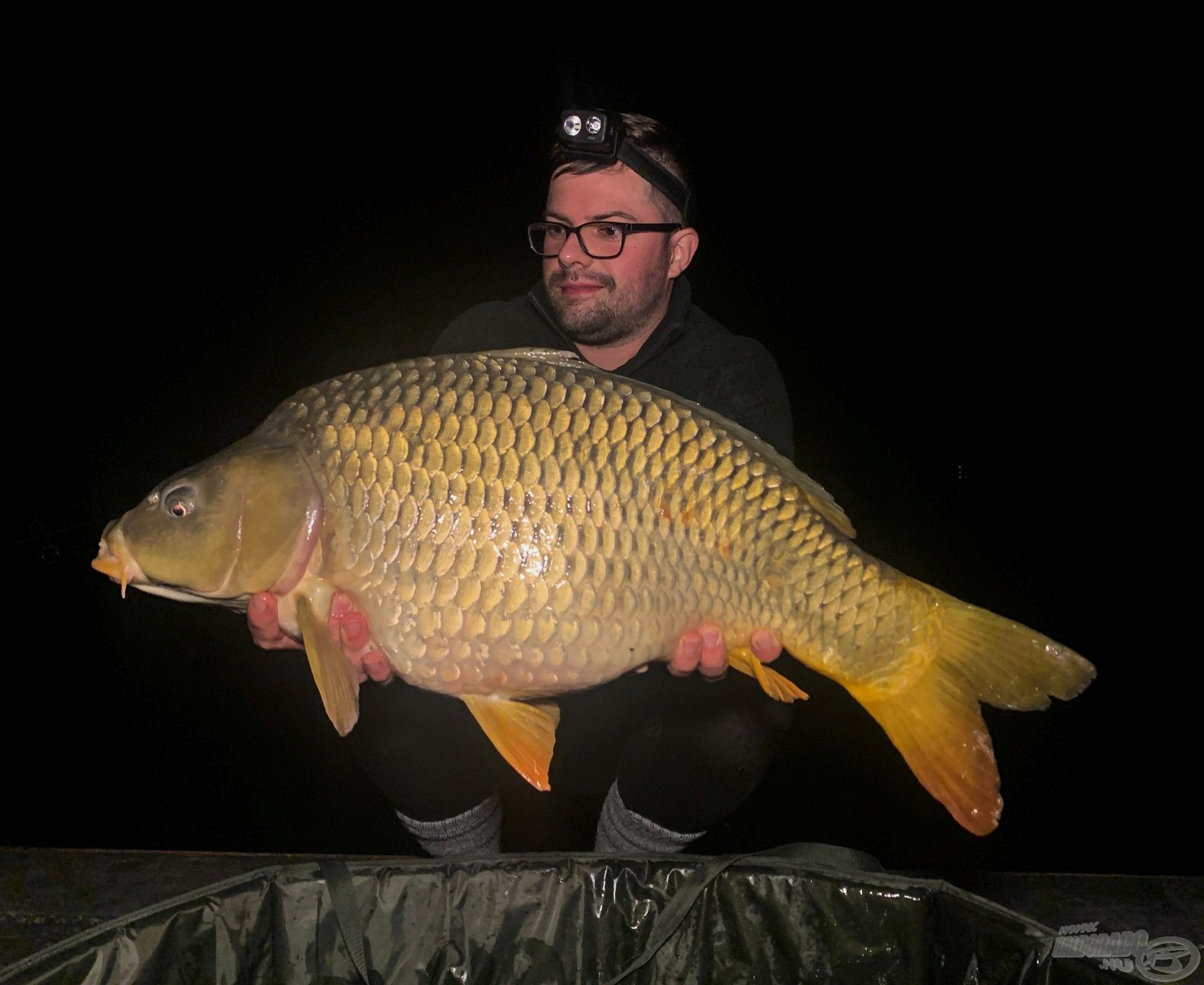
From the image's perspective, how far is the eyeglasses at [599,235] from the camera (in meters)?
1.69

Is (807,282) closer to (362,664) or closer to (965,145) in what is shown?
(965,145)

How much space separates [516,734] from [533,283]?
12843mm

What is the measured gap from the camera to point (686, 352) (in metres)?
1.81

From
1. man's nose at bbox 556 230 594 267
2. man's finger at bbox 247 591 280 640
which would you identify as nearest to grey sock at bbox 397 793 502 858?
man's finger at bbox 247 591 280 640

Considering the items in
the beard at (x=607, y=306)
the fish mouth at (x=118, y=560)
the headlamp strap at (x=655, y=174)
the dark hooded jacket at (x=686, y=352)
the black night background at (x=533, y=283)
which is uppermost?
the headlamp strap at (x=655, y=174)

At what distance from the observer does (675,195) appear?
177 cm

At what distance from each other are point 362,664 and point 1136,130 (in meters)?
16.6

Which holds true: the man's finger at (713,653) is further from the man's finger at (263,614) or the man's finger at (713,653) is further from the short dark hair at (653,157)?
the short dark hair at (653,157)

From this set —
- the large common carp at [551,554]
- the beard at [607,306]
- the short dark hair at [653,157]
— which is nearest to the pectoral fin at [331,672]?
the large common carp at [551,554]

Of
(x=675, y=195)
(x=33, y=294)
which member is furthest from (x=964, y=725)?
(x=33, y=294)

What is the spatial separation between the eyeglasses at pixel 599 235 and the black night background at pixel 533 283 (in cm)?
99

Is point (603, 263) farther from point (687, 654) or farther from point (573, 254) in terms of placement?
point (687, 654)

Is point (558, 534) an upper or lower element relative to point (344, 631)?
upper

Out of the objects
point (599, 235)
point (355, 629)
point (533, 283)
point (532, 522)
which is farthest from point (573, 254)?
point (533, 283)
